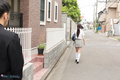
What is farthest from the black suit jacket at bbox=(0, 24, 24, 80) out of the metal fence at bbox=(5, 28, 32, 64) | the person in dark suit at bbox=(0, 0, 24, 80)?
the metal fence at bbox=(5, 28, 32, 64)

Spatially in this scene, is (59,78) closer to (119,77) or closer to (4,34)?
(119,77)

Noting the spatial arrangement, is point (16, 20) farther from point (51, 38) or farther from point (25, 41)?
point (25, 41)

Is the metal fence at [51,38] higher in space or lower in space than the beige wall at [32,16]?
lower

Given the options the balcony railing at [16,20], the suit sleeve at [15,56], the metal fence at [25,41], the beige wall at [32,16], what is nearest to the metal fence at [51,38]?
the beige wall at [32,16]

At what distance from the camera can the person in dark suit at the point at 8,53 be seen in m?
1.82

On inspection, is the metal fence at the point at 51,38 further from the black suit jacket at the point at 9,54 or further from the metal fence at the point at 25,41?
the black suit jacket at the point at 9,54

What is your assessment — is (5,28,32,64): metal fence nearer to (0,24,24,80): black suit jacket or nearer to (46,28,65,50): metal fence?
(46,28,65,50): metal fence

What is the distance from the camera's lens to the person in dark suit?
5.96 ft

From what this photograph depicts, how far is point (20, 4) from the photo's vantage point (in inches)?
340

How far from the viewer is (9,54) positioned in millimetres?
1835

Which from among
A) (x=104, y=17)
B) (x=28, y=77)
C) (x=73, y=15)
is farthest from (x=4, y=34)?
(x=104, y=17)

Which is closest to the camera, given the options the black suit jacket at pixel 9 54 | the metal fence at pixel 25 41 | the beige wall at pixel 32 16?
the black suit jacket at pixel 9 54

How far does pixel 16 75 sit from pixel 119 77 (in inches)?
194

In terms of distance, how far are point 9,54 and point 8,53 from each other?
0.7 inches
